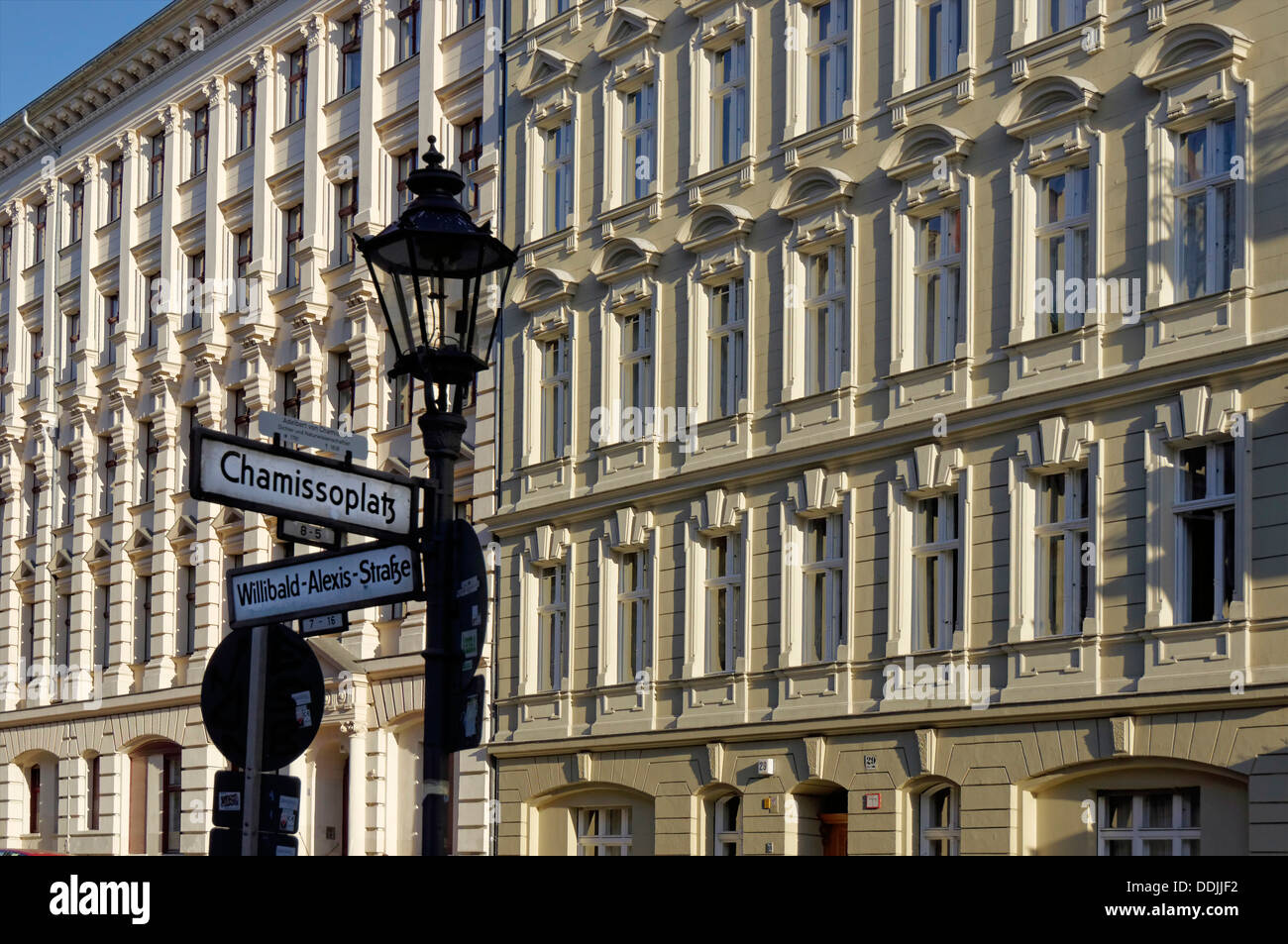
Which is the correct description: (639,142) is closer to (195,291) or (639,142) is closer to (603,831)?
(603,831)

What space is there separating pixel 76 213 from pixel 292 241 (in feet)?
36.8

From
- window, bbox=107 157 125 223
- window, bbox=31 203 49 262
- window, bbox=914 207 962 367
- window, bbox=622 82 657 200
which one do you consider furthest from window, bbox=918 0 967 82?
window, bbox=31 203 49 262

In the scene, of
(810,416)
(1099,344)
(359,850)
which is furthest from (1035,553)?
(359,850)

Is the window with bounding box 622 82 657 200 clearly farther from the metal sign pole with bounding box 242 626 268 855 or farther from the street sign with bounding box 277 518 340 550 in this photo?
the metal sign pole with bounding box 242 626 268 855

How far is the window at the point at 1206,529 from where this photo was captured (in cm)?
2103

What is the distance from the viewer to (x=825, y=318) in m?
26.7

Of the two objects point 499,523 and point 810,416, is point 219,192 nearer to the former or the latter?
point 499,523

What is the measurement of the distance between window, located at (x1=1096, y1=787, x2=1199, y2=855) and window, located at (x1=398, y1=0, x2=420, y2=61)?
19804 millimetres

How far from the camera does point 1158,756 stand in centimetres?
2141

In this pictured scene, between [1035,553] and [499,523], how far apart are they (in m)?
11.2

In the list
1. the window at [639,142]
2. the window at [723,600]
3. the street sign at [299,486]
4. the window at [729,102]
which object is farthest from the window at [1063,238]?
the street sign at [299,486]

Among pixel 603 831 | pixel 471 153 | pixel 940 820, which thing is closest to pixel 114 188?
pixel 471 153

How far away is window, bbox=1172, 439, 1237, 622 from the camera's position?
69.0 ft

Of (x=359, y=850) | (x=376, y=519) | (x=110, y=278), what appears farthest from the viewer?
(x=110, y=278)
